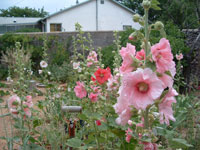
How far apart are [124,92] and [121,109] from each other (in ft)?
0.29

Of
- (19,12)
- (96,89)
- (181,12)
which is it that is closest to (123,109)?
(96,89)

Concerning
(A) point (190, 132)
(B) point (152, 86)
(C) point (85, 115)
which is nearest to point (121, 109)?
(B) point (152, 86)

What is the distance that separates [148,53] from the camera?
2.81 feet

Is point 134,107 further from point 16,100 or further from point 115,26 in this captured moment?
point 115,26

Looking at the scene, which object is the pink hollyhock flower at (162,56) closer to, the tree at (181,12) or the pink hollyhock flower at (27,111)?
the pink hollyhock flower at (27,111)

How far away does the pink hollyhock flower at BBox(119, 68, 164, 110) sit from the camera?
0.79 meters

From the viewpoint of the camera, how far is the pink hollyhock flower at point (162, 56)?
83 cm

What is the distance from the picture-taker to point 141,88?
83 centimetres

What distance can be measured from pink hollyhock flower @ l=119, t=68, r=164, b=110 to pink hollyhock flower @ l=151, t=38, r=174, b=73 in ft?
0.18

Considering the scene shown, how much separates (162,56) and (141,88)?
133 mm

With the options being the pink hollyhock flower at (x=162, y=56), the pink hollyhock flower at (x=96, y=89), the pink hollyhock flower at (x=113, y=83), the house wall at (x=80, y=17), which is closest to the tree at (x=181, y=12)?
the house wall at (x=80, y=17)

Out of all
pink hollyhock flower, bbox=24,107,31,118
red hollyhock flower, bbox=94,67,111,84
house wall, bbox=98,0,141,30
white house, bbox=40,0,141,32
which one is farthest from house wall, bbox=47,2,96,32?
red hollyhock flower, bbox=94,67,111,84

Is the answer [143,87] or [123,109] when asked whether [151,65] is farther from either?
[123,109]

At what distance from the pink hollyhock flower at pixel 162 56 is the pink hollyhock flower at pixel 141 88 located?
55 mm
